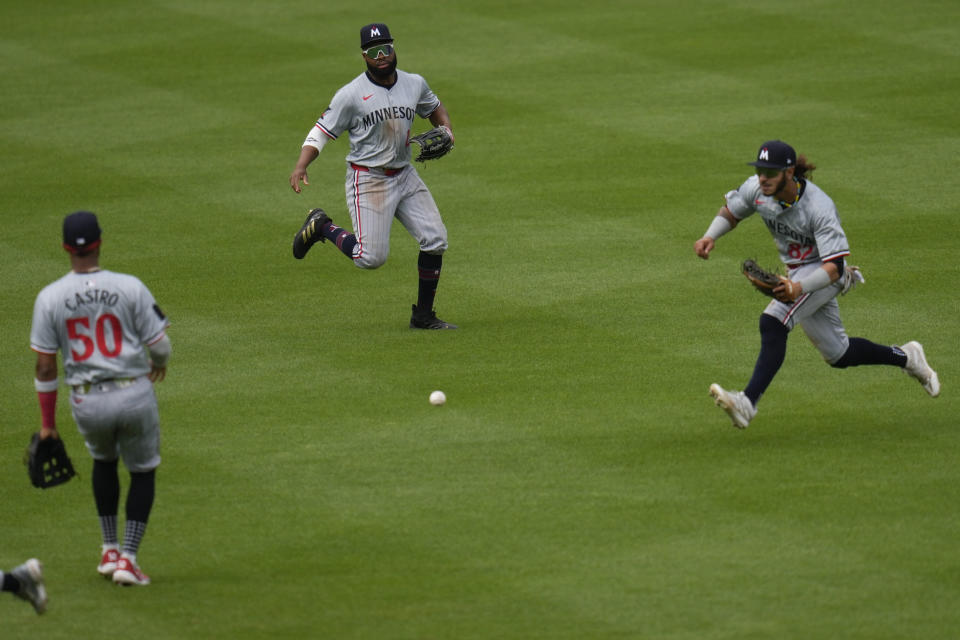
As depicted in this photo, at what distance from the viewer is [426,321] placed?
1049 centimetres

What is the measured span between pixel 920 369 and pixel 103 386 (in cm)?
517

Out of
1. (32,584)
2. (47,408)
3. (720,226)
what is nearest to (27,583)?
(32,584)

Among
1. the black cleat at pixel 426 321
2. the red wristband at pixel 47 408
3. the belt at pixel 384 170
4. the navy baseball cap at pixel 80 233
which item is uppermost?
the navy baseball cap at pixel 80 233

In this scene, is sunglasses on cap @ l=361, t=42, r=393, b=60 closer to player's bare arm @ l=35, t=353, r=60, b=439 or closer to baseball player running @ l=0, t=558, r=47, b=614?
player's bare arm @ l=35, t=353, r=60, b=439

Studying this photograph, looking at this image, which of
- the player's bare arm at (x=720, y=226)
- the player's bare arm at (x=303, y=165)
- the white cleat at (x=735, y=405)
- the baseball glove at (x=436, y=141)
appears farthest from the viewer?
the baseball glove at (x=436, y=141)

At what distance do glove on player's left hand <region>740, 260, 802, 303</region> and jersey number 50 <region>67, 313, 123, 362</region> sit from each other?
11.9 ft

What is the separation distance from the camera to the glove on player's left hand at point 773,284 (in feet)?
25.4

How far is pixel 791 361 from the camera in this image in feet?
31.6

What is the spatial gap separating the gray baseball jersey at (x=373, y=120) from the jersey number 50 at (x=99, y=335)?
4.21m

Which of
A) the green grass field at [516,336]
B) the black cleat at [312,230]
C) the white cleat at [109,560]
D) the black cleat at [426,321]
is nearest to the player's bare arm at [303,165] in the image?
the black cleat at [312,230]

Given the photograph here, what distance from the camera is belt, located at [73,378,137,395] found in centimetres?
641

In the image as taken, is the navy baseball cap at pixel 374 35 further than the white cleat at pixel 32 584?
Yes

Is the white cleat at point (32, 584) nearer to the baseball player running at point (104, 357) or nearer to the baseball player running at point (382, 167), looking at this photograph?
the baseball player running at point (104, 357)

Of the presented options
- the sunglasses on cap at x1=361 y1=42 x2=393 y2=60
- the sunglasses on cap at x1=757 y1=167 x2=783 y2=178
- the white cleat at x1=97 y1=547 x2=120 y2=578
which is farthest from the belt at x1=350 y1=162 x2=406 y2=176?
the white cleat at x1=97 y1=547 x2=120 y2=578
